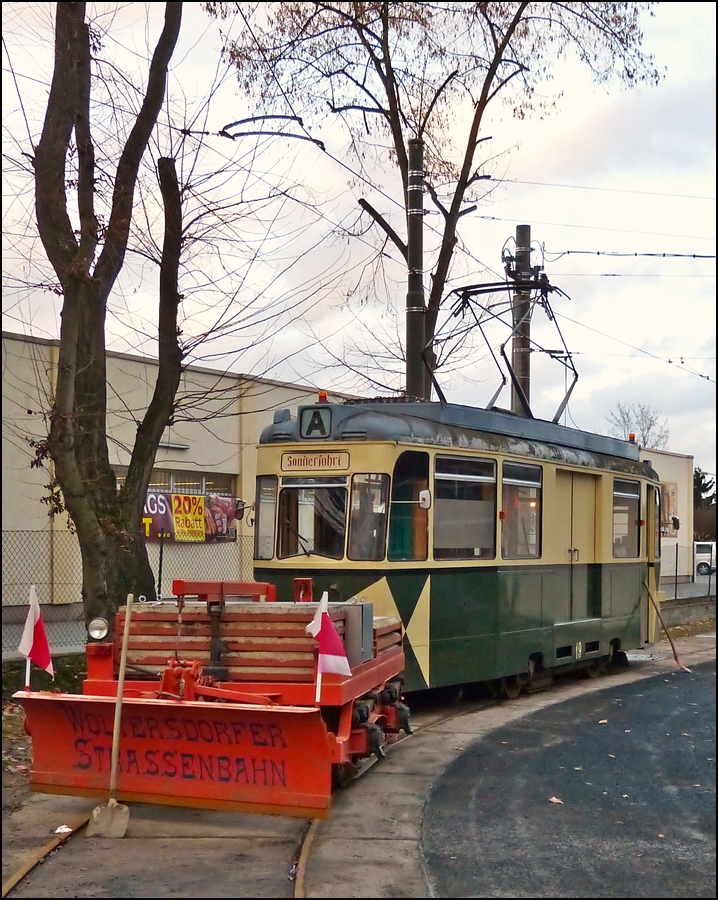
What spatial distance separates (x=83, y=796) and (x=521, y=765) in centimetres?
357

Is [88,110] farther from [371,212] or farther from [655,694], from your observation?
[655,694]

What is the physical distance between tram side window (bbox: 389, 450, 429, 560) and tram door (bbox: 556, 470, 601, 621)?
9.60ft

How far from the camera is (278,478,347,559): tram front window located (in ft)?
34.0

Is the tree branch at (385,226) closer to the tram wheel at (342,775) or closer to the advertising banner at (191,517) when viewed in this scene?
the advertising banner at (191,517)

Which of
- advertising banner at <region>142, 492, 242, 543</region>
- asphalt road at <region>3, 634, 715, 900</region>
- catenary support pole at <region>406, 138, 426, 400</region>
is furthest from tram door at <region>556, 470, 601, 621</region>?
advertising banner at <region>142, 492, 242, 543</region>

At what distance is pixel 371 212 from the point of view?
16.3 metres

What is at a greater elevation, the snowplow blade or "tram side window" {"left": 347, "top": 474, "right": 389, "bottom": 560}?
"tram side window" {"left": 347, "top": 474, "right": 389, "bottom": 560}

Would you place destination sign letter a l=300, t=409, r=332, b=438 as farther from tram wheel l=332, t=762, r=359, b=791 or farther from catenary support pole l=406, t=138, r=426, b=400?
catenary support pole l=406, t=138, r=426, b=400

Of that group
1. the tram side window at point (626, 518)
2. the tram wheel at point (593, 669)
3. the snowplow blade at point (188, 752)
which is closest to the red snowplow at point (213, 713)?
the snowplow blade at point (188, 752)

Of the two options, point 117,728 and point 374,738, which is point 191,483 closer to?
point 374,738

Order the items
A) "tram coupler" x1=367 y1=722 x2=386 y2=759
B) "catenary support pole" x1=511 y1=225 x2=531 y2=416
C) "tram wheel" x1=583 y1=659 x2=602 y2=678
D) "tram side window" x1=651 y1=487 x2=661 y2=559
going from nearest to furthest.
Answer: "tram coupler" x1=367 y1=722 x2=386 y2=759, "tram wheel" x1=583 y1=659 x2=602 y2=678, "tram side window" x1=651 y1=487 x2=661 y2=559, "catenary support pole" x1=511 y1=225 x2=531 y2=416

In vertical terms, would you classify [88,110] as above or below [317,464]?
above

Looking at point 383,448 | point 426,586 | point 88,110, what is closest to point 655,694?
point 426,586

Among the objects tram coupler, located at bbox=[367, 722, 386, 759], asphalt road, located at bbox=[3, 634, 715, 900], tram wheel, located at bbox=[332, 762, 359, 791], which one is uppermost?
tram coupler, located at bbox=[367, 722, 386, 759]
